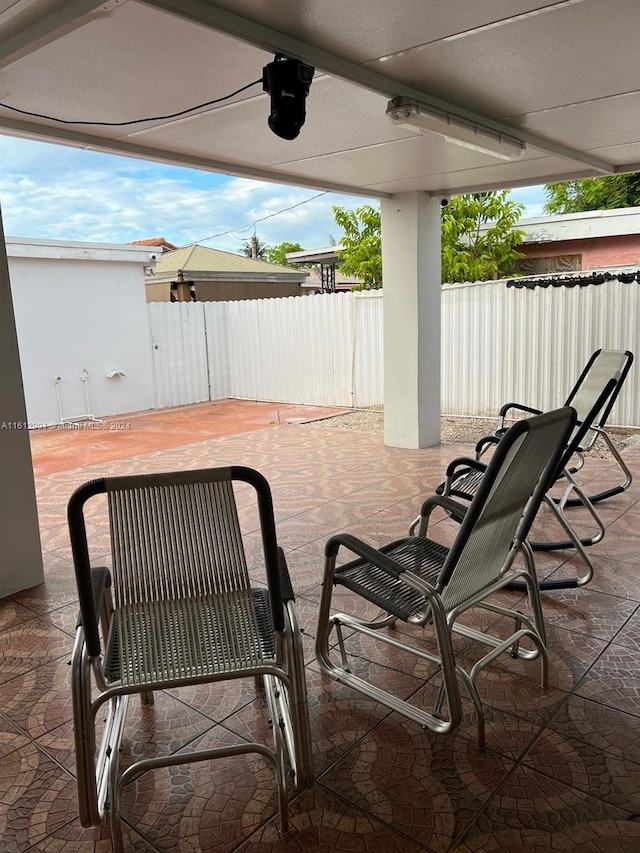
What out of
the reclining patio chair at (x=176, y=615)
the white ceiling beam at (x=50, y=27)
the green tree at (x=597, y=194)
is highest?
the green tree at (x=597, y=194)

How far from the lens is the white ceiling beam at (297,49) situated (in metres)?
2.49

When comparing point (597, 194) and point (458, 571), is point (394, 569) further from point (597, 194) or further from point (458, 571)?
point (597, 194)

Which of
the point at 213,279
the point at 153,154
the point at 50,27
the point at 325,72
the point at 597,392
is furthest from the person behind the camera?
the point at 213,279

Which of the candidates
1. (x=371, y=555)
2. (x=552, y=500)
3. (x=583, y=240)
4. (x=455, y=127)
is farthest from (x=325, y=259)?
(x=371, y=555)

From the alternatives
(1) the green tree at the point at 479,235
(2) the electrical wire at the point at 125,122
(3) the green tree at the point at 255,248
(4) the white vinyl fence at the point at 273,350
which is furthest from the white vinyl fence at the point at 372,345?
(3) the green tree at the point at 255,248

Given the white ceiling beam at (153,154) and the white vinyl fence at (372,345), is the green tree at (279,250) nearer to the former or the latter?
the white vinyl fence at (372,345)

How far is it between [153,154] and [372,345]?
18.6 feet

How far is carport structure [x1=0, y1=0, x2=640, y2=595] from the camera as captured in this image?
8.64ft

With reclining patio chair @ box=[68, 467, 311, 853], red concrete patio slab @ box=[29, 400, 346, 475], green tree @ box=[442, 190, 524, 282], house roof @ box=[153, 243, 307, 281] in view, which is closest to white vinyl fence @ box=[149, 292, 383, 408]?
red concrete patio slab @ box=[29, 400, 346, 475]

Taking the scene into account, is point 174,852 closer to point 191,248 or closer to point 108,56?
point 108,56

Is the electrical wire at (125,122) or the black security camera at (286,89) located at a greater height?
the electrical wire at (125,122)

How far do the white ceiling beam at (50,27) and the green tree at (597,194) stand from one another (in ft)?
47.1

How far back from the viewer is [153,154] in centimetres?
466

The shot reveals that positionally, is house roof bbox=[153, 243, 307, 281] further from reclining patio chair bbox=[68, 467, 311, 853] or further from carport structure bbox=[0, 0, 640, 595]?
reclining patio chair bbox=[68, 467, 311, 853]
